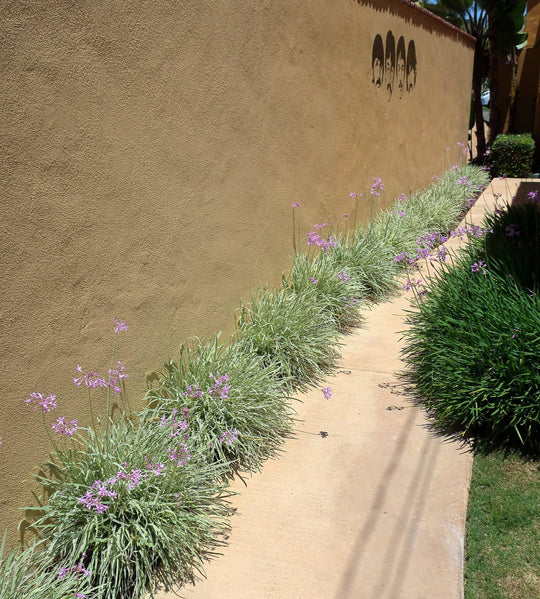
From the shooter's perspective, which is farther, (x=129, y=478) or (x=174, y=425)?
(x=174, y=425)

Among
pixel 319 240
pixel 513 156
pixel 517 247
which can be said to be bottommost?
pixel 319 240

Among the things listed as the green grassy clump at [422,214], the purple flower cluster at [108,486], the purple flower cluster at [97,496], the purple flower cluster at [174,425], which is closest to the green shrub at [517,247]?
the green grassy clump at [422,214]

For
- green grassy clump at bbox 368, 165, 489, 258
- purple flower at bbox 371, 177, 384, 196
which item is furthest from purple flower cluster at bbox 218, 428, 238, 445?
purple flower at bbox 371, 177, 384, 196

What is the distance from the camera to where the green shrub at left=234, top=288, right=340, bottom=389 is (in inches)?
196

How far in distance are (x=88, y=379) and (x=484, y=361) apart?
244 cm

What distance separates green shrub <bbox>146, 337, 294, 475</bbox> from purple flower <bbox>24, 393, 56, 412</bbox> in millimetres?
770

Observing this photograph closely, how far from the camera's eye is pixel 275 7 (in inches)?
218

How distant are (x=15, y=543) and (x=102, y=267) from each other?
1476 millimetres

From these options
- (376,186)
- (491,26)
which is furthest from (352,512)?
(491,26)

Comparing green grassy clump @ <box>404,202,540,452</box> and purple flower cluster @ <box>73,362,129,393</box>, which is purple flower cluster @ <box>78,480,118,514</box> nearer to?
purple flower cluster @ <box>73,362,129,393</box>

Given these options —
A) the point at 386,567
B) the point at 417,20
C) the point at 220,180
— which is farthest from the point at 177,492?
the point at 417,20

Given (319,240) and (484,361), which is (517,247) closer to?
(484,361)

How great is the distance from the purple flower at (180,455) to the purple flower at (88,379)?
519mm

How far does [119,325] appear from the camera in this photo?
3666 millimetres
